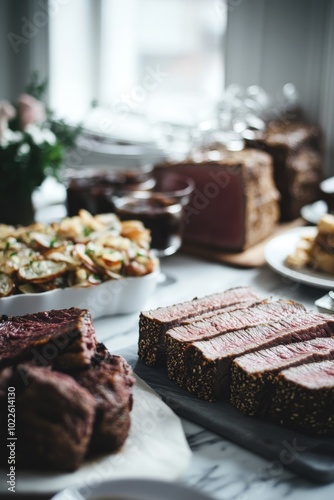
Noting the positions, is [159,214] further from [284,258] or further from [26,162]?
[26,162]

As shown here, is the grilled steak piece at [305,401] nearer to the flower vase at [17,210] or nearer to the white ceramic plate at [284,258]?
the white ceramic plate at [284,258]

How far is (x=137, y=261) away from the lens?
197 cm

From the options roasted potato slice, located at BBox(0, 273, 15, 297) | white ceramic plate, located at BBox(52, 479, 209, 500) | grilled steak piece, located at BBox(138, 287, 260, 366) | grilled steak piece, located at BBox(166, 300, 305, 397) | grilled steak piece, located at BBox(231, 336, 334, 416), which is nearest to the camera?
white ceramic plate, located at BBox(52, 479, 209, 500)

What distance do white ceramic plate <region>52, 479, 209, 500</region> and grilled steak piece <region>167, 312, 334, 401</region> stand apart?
0.36 meters

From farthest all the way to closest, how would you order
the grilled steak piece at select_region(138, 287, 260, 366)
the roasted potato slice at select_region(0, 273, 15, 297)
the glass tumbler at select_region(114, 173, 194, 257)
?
the glass tumbler at select_region(114, 173, 194, 257), the roasted potato slice at select_region(0, 273, 15, 297), the grilled steak piece at select_region(138, 287, 260, 366)

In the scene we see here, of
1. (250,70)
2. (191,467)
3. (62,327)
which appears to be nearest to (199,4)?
(250,70)

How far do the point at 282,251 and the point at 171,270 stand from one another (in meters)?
0.44

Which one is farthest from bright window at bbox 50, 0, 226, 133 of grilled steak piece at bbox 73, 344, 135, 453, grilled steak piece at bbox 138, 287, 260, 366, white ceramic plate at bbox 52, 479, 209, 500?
white ceramic plate at bbox 52, 479, 209, 500

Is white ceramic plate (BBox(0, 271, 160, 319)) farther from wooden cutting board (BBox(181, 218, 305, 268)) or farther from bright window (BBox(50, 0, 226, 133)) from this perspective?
bright window (BBox(50, 0, 226, 133))

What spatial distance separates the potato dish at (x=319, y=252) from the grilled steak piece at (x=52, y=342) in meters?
1.08

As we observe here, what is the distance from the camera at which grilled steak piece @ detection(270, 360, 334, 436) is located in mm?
1310

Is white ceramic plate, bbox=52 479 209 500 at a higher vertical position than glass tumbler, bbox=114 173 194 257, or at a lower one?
lower

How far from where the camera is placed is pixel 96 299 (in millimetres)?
1910

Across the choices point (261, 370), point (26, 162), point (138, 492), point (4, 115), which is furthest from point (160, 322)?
point (4, 115)
